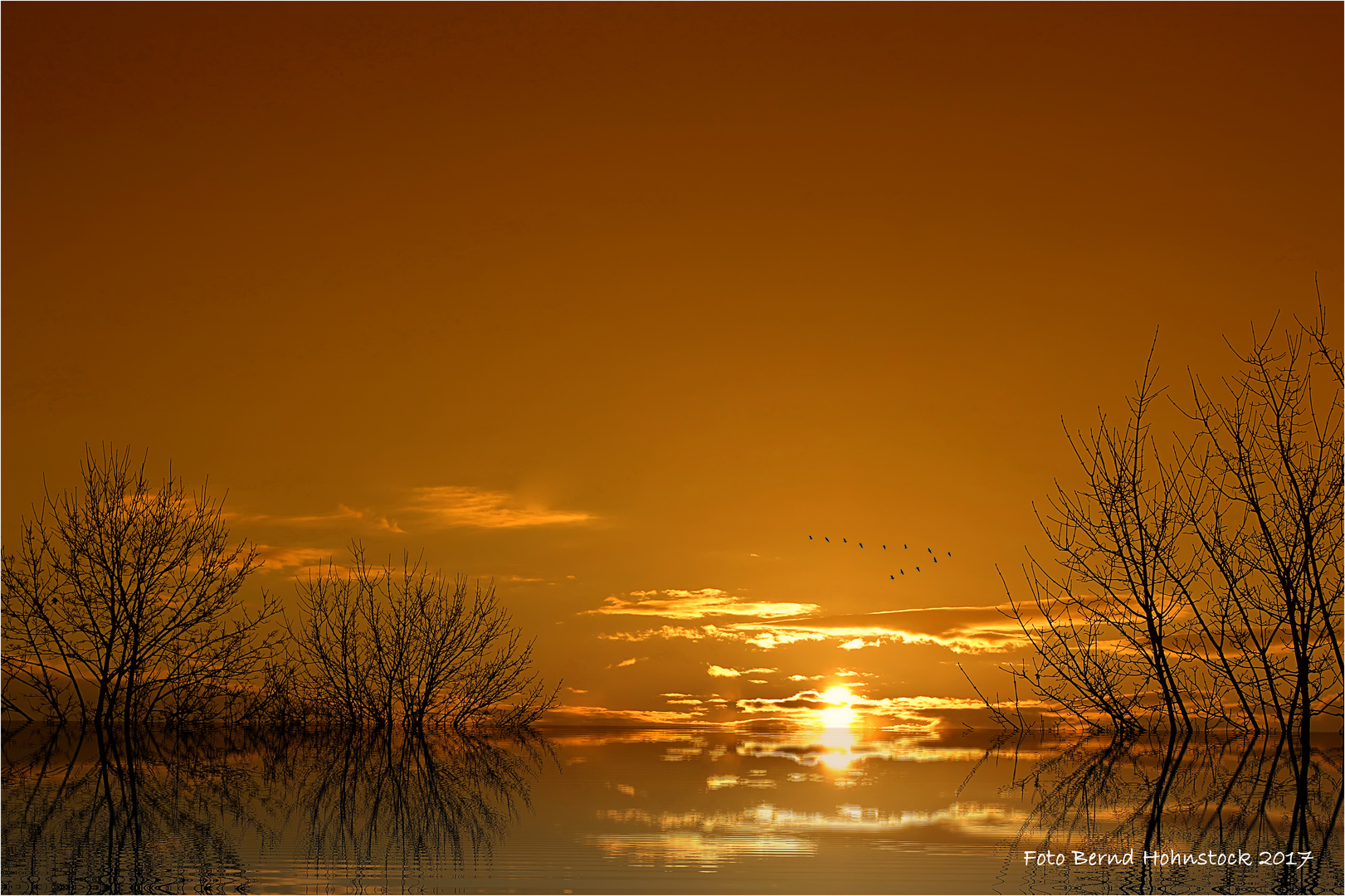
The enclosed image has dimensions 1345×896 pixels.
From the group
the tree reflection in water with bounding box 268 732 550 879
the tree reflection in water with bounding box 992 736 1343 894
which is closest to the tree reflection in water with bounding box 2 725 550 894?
the tree reflection in water with bounding box 268 732 550 879

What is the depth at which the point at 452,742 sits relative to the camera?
17.6 m

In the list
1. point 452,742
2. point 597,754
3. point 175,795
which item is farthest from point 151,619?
point 175,795

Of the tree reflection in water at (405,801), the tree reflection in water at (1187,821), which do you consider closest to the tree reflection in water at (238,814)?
the tree reflection in water at (405,801)

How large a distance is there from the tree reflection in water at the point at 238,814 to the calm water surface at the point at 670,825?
0.03 meters

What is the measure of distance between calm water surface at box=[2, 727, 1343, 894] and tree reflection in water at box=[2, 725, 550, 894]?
0.10 feet

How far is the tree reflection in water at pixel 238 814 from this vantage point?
18.9 feet

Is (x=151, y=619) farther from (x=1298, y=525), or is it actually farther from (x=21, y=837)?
(x=1298, y=525)

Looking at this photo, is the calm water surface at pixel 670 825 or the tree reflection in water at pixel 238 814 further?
the tree reflection in water at pixel 238 814

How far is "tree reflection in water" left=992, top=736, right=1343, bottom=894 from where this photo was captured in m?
5.56

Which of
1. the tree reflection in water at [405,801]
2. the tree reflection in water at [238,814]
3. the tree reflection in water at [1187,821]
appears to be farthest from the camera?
the tree reflection in water at [405,801]

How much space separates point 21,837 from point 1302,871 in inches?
268

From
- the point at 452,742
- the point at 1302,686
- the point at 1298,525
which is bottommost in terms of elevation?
the point at 452,742

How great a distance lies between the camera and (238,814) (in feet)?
26.3

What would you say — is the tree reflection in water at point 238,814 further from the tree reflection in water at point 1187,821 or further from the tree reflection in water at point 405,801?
the tree reflection in water at point 1187,821
